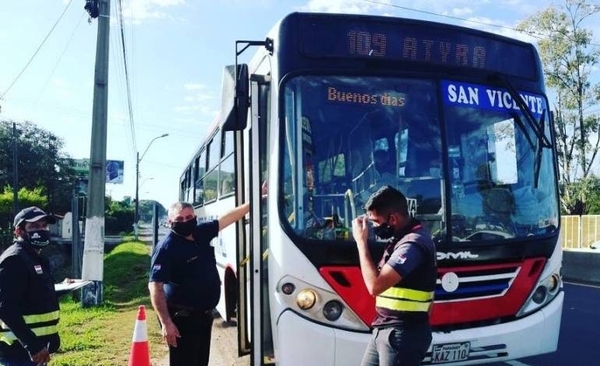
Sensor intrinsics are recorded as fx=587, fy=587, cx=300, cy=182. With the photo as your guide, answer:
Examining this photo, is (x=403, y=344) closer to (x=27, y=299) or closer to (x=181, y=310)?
Result: (x=181, y=310)

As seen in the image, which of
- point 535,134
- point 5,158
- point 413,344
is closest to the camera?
point 413,344

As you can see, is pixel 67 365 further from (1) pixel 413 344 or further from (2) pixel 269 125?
(1) pixel 413 344

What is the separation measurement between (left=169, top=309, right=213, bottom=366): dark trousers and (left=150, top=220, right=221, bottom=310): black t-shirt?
87 millimetres

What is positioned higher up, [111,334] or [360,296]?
[360,296]

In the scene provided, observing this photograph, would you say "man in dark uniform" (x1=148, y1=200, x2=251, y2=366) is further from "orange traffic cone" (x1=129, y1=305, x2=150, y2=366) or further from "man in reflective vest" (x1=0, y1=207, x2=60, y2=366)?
"man in reflective vest" (x1=0, y1=207, x2=60, y2=366)

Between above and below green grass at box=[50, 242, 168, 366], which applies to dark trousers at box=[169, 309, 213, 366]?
above

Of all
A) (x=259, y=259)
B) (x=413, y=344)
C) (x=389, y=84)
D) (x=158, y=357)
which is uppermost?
(x=389, y=84)

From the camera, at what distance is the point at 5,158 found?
5062cm

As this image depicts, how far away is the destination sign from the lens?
4.81 m

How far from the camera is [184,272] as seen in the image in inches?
187

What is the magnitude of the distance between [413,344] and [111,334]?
250 inches

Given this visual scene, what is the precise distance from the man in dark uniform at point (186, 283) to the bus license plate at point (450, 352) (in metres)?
1.82

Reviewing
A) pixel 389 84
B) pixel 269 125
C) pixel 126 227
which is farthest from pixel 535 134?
pixel 126 227

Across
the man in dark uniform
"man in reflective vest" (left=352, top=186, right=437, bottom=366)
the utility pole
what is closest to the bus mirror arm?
"man in reflective vest" (left=352, top=186, right=437, bottom=366)
